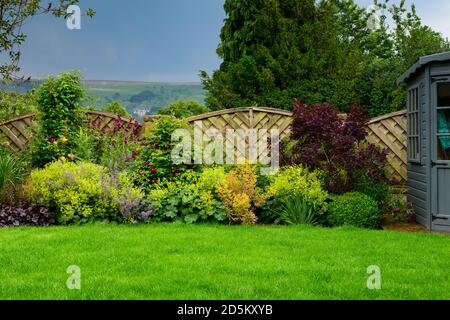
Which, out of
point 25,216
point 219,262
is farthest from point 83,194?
point 219,262

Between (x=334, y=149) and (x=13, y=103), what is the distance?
787cm

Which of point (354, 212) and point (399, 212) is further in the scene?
point (399, 212)

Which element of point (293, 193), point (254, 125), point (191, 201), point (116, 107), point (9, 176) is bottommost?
point (191, 201)

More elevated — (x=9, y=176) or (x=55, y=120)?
(x=55, y=120)

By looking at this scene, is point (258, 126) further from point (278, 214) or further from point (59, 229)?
point (59, 229)

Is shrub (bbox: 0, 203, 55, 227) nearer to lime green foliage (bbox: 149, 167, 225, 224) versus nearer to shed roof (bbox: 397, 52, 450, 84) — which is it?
lime green foliage (bbox: 149, 167, 225, 224)

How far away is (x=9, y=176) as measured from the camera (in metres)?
9.75

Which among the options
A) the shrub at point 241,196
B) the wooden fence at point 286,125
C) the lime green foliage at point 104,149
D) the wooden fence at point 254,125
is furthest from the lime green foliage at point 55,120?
the shrub at point 241,196

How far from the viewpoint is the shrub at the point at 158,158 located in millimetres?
9391

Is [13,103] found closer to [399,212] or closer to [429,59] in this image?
[399,212]

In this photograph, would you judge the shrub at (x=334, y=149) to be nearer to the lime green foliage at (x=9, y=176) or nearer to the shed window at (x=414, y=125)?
the shed window at (x=414, y=125)

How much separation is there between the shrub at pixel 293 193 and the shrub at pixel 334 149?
263 mm

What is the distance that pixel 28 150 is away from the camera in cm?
1177
